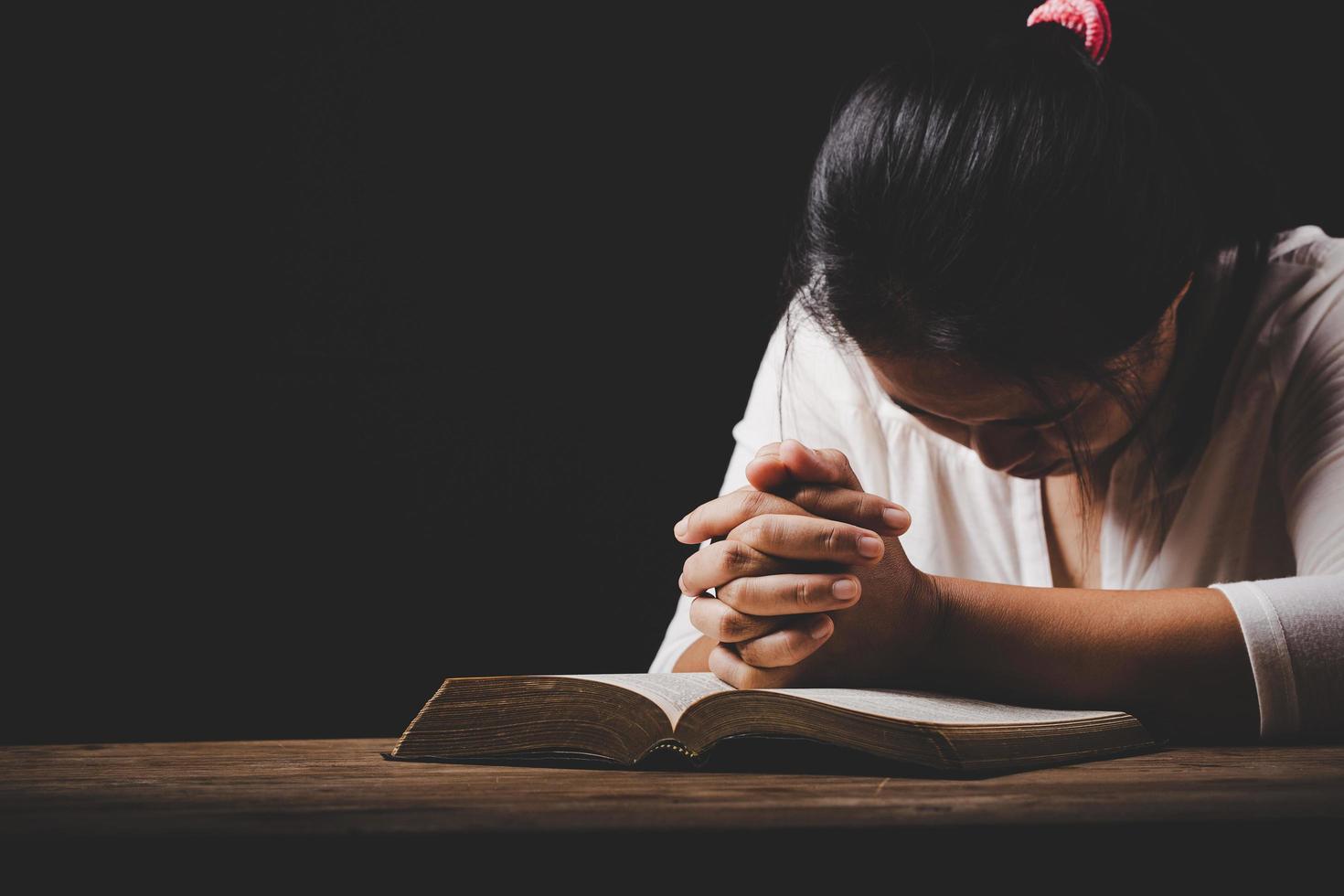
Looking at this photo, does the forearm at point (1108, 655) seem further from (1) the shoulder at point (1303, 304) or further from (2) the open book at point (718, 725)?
(1) the shoulder at point (1303, 304)

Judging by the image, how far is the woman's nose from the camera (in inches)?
35.1

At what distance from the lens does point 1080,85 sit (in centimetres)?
81

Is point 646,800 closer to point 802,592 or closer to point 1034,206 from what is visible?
point 802,592

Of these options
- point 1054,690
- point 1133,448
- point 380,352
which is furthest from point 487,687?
point 380,352

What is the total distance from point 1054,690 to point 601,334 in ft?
3.36

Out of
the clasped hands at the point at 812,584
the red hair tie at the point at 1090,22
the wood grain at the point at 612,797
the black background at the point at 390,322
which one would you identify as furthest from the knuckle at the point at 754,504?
the black background at the point at 390,322

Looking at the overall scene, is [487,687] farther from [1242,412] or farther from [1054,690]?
[1242,412]

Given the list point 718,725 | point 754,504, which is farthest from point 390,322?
point 718,725

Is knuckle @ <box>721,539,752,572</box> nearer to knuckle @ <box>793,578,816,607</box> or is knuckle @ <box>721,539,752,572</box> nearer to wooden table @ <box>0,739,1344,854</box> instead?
knuckle @ <box>793,578,816,607</box>

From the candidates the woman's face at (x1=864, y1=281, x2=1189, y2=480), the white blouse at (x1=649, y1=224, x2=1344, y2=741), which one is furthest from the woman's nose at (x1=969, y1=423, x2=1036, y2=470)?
the white blouse at (x1=649, y1=224, x2=1344, y2=741)

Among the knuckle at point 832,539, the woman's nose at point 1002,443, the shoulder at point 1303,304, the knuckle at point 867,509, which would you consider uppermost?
the shoulder at point 1303,304

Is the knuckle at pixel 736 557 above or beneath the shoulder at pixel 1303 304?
beneath

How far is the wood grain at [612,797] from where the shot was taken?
0.40 meters

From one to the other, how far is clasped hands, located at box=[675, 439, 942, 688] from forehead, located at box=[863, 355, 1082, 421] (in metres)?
0.13
